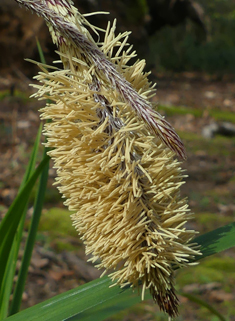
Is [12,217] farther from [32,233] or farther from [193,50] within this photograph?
[193,50]

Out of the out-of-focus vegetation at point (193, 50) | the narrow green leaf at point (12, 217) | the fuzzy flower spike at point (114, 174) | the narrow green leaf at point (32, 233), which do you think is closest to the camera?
the fuzzy flower spike at point (114, 174)

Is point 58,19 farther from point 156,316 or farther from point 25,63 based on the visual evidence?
point 25,63

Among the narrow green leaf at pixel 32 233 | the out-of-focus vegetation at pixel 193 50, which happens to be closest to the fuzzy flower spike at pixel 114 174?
the narrow green leaf at pixel 32 233

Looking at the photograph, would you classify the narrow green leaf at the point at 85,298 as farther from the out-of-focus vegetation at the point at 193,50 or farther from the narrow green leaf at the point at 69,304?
the out-of-focus vegetation at the point at 193,50

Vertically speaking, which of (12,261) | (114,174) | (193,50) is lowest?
(193,50)

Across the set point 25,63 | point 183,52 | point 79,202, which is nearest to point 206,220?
point 79,202

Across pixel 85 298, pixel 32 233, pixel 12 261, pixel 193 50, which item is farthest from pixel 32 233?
pixel 193 50
